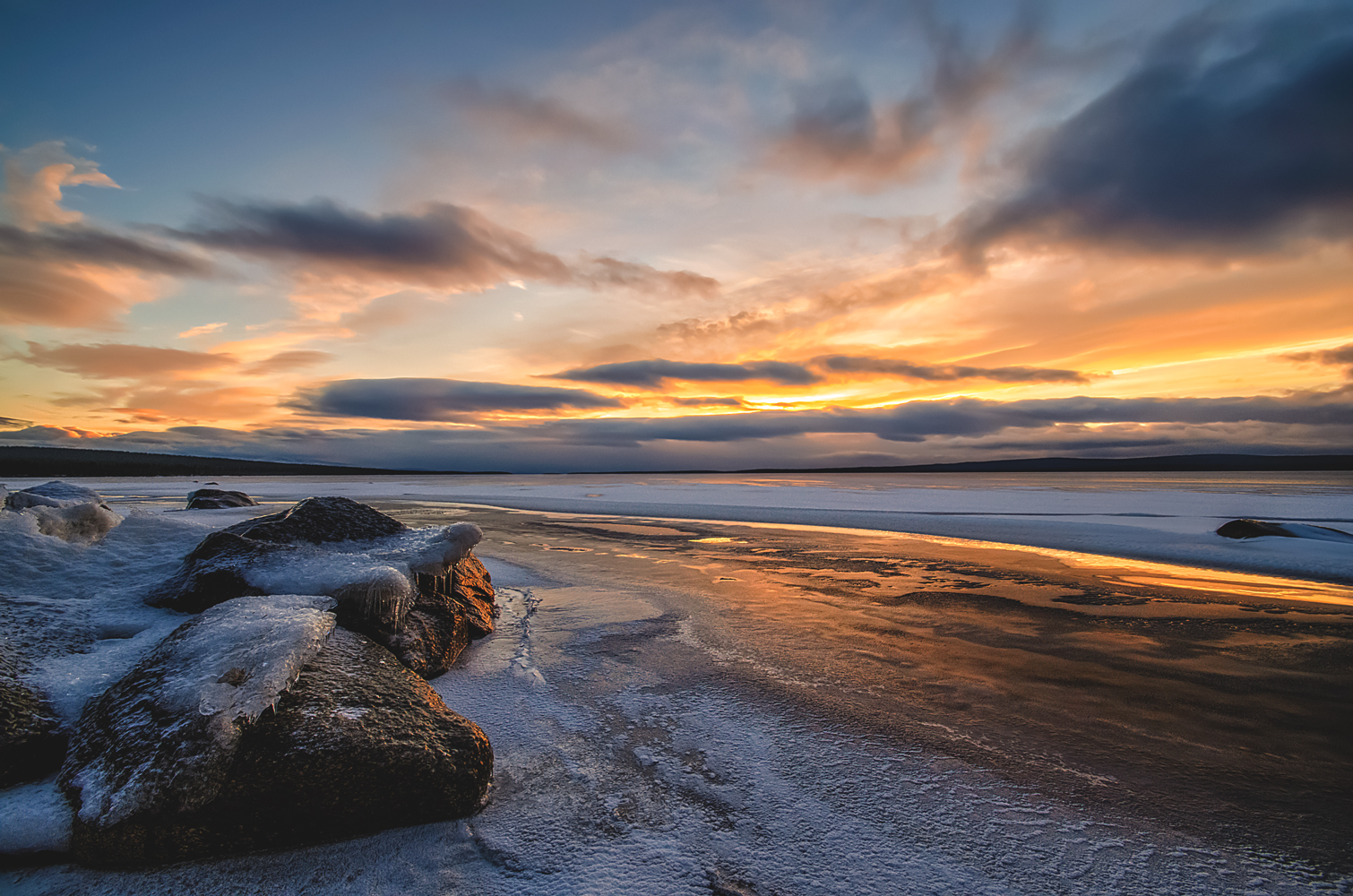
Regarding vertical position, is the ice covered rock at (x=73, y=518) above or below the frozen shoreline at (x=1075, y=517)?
above

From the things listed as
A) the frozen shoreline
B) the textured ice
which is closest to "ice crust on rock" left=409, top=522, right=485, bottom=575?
the textured ice

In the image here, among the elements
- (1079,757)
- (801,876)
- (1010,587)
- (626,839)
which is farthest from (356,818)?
(1010,587)

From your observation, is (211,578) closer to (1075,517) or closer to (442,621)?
(442,621)

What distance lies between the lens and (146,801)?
7.38 ft

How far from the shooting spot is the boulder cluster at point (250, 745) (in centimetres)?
228

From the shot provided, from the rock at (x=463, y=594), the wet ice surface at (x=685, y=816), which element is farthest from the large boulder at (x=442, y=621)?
the wet ice surface at (x=685, y=816)

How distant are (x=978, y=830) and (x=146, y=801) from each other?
3371mm

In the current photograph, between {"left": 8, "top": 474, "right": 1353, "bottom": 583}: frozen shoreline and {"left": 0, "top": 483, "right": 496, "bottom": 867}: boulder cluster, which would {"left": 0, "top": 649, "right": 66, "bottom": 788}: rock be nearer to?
{"left": 0, "top": 483, "right": 496, "bottom": 867}: boulder cluster

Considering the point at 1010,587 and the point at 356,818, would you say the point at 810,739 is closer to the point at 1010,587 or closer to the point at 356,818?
the point at 356,818

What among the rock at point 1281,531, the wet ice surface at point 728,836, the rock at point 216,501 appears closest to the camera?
the wet ice surface at point 728,836

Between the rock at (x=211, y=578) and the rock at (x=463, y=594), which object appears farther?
the rock at (x=463, y=594)

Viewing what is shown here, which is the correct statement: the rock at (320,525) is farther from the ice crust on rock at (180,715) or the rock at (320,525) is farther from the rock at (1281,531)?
the rock at (1281,531)

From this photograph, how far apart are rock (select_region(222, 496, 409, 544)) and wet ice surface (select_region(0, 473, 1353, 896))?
2.53 ft

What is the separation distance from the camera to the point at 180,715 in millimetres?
2418
